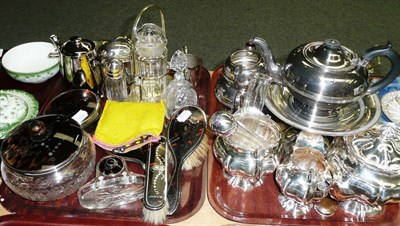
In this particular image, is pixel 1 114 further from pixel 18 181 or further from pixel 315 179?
pixel 315 179

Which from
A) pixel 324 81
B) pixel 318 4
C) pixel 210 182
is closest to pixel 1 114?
pixel 210 182

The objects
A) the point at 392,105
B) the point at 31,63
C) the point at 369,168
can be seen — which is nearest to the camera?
the point at 369,168

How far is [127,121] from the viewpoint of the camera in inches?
32.6

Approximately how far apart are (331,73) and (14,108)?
2.35ft

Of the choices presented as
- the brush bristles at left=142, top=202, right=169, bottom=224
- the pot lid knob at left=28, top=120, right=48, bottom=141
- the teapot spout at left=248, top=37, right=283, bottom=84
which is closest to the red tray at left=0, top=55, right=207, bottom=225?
the brush bristles at left=142, top=202, right=169, bottom=224

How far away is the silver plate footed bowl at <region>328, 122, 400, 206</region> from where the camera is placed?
661 millimetres

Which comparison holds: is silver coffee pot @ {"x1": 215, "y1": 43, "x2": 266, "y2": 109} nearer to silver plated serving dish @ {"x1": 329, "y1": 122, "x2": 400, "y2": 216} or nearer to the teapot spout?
the teapot spout

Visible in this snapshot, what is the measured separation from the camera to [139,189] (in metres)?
0.73

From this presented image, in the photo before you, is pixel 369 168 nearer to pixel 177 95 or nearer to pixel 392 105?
pixel 392 105

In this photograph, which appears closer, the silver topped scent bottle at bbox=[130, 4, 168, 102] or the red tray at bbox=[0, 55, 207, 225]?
the red tray at bbox=[0, 55, 207, 225]

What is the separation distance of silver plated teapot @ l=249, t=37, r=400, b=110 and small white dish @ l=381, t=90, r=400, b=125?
0.57 ft

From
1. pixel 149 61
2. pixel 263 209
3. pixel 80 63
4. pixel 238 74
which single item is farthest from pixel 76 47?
pixel 263 209

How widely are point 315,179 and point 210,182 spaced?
22cm

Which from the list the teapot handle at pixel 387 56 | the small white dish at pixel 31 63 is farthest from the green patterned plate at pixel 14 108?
the teapot handle at pixel 387 56
